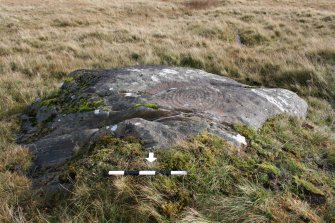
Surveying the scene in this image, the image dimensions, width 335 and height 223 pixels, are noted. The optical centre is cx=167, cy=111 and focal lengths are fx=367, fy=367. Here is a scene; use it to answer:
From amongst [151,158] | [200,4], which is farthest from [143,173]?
[200,4]

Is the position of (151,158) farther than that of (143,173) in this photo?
Yes

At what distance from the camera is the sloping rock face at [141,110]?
12.7 ft

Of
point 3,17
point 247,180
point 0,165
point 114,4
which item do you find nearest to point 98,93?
point 0,165

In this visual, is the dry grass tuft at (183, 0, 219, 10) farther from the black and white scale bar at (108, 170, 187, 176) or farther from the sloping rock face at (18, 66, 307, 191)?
the black and white scale bar at (108, 170, 187, 176)

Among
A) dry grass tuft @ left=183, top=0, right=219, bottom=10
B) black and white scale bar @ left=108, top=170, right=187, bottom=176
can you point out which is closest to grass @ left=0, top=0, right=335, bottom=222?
black and white scale bar @ left=108, top=170, right=187, bottom=176

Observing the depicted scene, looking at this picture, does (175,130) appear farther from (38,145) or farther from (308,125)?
(308,125)

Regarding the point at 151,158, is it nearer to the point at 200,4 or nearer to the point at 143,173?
the point at 143,173

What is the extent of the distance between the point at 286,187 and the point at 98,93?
3.21 metres

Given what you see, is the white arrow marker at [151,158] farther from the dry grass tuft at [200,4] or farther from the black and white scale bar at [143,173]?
the dry grass tuft at [200,4]

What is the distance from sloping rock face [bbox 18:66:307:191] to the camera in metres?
3.88

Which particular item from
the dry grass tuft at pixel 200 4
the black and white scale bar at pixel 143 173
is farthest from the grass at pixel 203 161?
the dry grass tuft at pixel 200 4

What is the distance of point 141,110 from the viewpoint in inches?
181

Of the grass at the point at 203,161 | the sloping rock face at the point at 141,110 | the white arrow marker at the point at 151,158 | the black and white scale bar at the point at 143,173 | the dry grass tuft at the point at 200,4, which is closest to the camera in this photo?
the grass at the point at 203,161

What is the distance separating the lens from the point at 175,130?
12.5 ft
